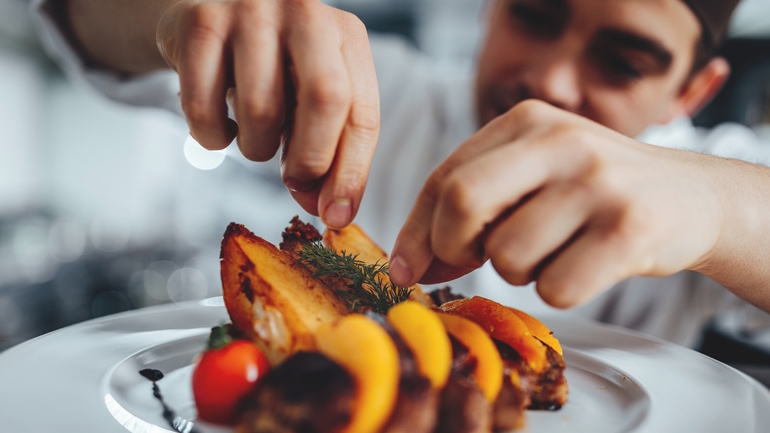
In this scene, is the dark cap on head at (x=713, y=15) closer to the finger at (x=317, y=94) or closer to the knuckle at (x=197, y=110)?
the finger at (x=317, y=94)

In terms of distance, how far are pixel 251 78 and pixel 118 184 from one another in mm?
5716

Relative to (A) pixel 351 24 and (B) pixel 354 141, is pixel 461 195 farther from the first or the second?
(A) pixel 351 24

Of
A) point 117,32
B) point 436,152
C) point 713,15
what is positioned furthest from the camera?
point 436,152

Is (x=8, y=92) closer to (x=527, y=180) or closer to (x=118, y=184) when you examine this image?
(x=118, y=184)

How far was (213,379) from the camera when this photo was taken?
0.72m

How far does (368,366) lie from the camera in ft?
1.91

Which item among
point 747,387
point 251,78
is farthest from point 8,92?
point 747,387

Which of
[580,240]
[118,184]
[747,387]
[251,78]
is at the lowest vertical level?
[118,184]

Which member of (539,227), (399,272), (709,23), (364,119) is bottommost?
(399,272)

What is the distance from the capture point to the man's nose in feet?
6.06

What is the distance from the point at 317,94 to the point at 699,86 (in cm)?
218

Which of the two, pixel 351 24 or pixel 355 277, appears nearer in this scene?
pixel 351 24

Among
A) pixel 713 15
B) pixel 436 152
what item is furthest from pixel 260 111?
pixel 436 152

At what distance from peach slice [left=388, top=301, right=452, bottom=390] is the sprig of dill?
27 cm
